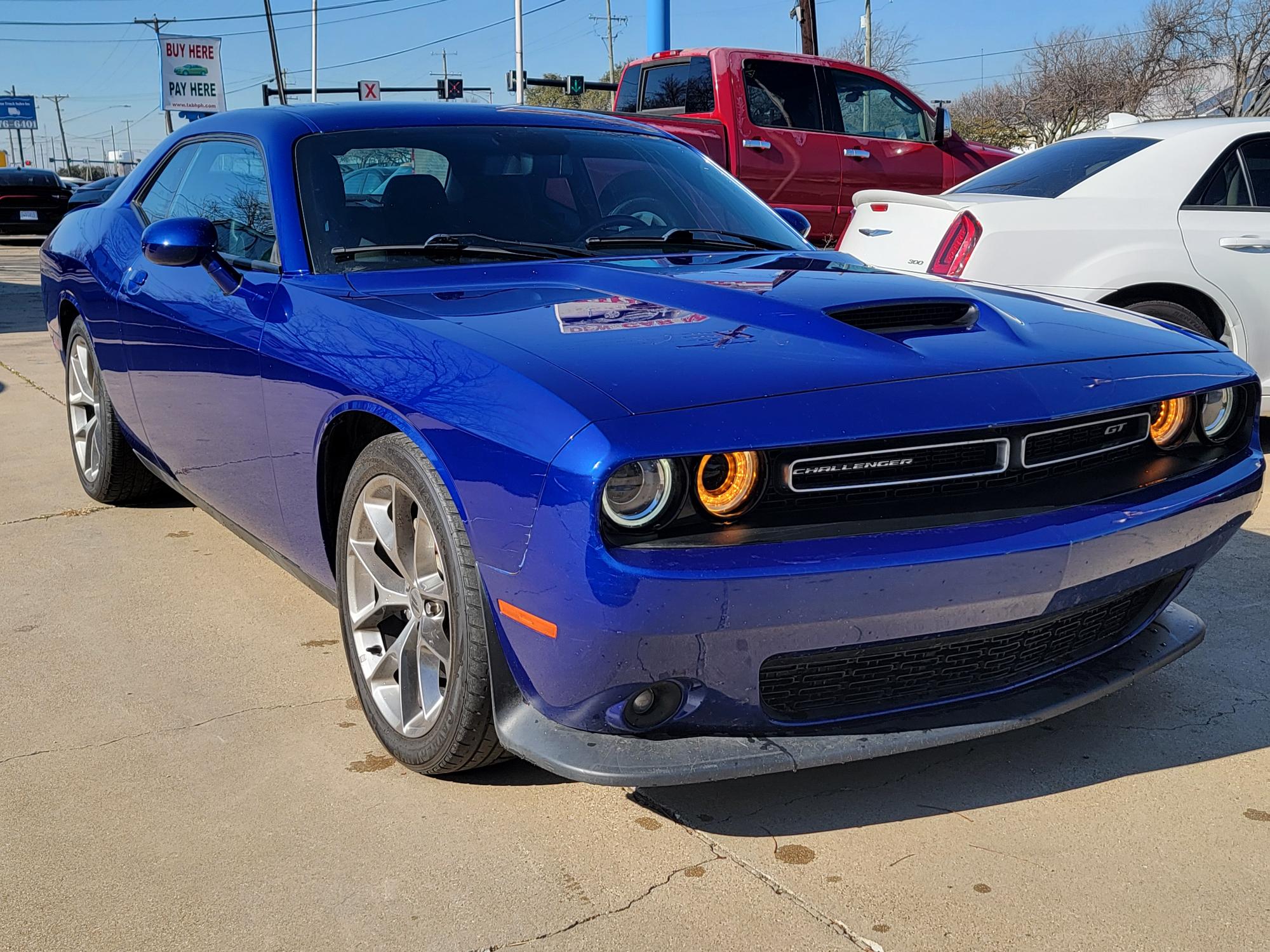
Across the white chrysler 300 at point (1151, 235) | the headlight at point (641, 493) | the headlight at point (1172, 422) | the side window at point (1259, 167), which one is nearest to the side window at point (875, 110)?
the white chrysler 300 at point (1151, 235)

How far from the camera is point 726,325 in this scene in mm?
2555

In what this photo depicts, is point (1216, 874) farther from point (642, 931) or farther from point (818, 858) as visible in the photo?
point (642, 931)

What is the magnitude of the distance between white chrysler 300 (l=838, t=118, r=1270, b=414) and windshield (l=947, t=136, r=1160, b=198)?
0.7 inches

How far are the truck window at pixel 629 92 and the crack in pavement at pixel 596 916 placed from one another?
387 inches

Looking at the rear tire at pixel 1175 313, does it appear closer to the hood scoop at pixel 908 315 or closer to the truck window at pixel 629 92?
the hood scoop at pixel 908 315

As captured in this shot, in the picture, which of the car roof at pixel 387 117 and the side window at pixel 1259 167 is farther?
the side window at pixel 1259 167

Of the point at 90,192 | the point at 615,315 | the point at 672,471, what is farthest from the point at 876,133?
the point at 90,192

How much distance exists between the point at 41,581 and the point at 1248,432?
3.50 meters

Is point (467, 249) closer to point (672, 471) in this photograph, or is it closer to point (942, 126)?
point (672, 471)

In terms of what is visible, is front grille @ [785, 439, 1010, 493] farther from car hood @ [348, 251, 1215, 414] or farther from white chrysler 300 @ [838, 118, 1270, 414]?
white chrysler 300 @ [838, 118, 1270, 414]

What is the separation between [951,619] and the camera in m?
2.25

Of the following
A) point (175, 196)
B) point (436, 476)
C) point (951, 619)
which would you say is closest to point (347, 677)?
point (436, 476)

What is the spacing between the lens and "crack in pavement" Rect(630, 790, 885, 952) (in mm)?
2086

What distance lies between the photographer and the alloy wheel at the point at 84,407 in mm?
4770
